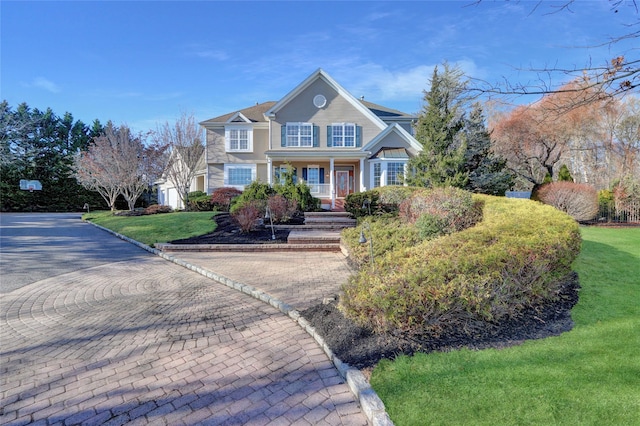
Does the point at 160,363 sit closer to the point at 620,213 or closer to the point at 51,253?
the point at 51,253

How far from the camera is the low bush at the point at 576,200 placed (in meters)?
14.5

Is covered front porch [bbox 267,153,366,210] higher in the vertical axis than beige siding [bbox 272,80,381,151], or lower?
lower

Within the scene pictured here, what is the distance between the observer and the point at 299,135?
68.9 feet

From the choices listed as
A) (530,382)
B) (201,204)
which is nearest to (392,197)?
(530,382)

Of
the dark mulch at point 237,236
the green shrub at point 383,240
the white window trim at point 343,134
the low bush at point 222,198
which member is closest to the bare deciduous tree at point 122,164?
the low bush at point 222,198

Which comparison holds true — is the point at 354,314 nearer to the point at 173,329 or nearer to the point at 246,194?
the point at 173,329

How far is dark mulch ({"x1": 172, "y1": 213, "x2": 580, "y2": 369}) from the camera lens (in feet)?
11.0

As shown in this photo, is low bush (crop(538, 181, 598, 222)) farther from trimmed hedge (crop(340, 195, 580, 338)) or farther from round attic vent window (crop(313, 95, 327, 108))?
round attic vent window (crop(313, 95, 327, 108))

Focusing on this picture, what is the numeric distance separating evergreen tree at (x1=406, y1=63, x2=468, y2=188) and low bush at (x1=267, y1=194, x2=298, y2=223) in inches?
259

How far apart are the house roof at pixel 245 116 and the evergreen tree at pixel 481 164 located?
45.1ft

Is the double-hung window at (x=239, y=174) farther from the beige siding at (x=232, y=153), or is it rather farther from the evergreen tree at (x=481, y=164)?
the evergreen tree at (x=481, y=164)

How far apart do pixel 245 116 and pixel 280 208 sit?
12222 mm

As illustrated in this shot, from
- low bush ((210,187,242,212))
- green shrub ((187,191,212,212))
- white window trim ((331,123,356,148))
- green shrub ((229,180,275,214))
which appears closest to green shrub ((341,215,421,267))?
green shrub ((229,180,275,214))

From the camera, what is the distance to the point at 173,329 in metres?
4.25
